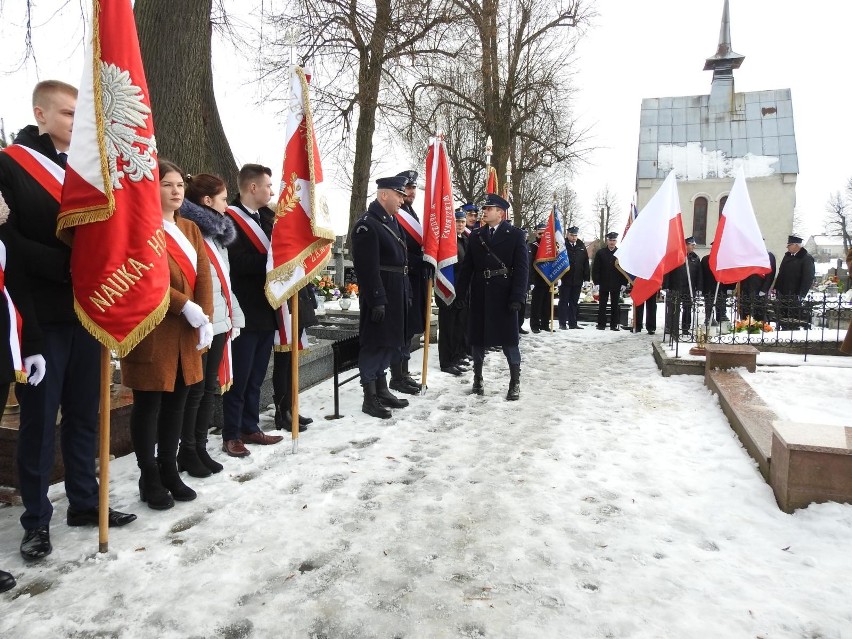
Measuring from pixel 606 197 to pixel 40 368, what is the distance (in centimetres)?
6471

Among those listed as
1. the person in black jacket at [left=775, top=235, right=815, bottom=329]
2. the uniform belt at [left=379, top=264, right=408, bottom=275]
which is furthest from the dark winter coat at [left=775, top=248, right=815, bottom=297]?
the uniform belt at [left=379, top=264, right=408, bottom=275]

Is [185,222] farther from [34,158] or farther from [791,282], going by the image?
[791,282]

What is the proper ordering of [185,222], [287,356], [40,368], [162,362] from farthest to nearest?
1. [287,356]
2. [185,222]
3. [162,362]
4. [40,368]

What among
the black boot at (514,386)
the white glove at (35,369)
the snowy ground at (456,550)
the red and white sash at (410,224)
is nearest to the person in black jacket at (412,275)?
the red and white sash at (410,224)

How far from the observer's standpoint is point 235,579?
250 centimetres

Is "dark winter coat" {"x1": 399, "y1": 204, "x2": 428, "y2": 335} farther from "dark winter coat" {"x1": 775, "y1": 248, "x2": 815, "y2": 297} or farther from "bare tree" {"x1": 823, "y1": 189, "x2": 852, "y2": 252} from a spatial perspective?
"bare tree" {"x1": 823, "y1": 189, "x2": 852, "y2": 252}

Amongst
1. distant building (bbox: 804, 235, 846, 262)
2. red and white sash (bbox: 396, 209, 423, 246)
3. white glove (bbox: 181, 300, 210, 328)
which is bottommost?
white glove (bbox: 181, 300, 210, 328)

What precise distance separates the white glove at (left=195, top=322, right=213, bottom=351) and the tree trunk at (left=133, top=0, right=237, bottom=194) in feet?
11.7

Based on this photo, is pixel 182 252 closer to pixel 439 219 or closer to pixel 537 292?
pixel 439 219

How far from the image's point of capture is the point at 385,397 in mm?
5504

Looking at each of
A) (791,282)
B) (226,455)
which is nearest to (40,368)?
(226,455)

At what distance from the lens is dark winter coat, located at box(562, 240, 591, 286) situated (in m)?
12.2

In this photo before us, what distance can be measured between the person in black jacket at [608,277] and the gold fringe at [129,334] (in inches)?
416

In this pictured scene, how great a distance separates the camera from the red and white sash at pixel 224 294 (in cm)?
362
